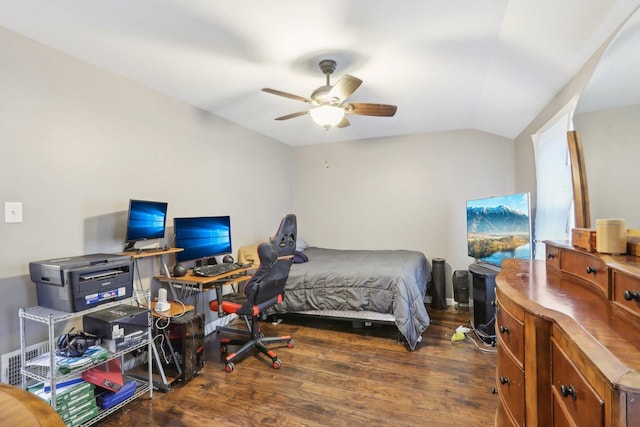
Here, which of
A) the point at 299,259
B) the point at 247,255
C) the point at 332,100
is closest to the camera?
the point at 332,100

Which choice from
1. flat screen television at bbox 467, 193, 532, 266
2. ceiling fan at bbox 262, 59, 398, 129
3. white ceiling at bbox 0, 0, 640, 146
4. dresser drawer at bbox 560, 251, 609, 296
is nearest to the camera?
dresser drawer at bbox 560, 251, 609, 296

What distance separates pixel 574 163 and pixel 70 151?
10.7ft

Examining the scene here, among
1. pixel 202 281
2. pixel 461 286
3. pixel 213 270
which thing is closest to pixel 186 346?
pixel 202 281

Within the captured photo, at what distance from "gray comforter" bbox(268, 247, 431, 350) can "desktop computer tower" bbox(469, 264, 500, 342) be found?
0.57 m

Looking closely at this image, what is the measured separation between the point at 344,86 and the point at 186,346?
233 centimetres

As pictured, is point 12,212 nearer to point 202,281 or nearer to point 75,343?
point 75,343

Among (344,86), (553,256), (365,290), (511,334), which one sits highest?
(344,86)

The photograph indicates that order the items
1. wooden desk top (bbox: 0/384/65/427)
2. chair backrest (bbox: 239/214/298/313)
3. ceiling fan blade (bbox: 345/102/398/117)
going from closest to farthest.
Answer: wooden desk top (bbox: 0/384/65/427), chair backrest (bbox: 239/214/298/313), ceiling fan blade (bbox: 345/102/398/117)

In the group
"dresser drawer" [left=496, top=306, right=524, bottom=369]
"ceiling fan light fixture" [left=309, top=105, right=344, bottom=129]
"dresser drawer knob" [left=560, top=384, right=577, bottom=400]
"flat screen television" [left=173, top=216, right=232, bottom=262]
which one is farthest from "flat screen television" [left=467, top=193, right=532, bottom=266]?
"flat screen television" [left=173, top=216, right=232, bottom=262]

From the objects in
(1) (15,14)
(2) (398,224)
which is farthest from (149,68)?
(2) (398,224)

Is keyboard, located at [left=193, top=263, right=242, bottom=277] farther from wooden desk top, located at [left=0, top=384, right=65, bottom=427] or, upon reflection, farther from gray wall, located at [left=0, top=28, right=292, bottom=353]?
wooden desk top, located at [left=0, top=384, right=65, bottom=427]

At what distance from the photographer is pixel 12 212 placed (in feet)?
6.32

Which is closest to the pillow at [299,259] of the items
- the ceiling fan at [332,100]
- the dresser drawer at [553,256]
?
the ceiling fan at [332,100]

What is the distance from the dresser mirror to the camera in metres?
1.36
